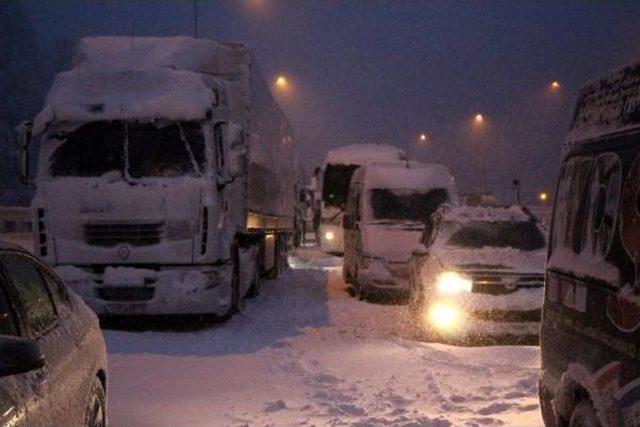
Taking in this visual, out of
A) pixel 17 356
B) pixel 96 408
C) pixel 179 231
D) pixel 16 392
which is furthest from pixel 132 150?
pixel 17 356

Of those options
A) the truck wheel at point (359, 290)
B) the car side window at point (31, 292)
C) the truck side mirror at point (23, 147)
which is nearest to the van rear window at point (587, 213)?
the car side window at point (31, 292)

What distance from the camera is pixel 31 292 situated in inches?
184

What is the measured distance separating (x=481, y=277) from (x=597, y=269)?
659cm

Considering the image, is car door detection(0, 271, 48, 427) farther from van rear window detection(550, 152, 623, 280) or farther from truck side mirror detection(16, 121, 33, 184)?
truck side mirror detection(16, 121, 33, 184)

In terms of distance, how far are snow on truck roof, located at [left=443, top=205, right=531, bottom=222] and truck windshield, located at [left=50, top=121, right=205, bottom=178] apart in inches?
147

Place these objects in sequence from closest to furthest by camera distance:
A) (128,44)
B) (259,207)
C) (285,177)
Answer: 1. (128,44)
2. (259,207)
3. (285,177)

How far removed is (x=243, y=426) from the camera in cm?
670

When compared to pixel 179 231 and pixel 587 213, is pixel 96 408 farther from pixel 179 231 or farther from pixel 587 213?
pixel 179 231

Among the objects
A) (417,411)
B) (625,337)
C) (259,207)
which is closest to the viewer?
(625,337)

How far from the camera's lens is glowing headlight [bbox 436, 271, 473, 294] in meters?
10.9

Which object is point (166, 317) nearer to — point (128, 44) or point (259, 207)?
point (259, 207)

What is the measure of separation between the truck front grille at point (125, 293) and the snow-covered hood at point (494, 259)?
4.12 m

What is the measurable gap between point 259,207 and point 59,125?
193 inches

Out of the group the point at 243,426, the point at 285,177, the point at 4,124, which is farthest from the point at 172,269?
the point at 4,124
